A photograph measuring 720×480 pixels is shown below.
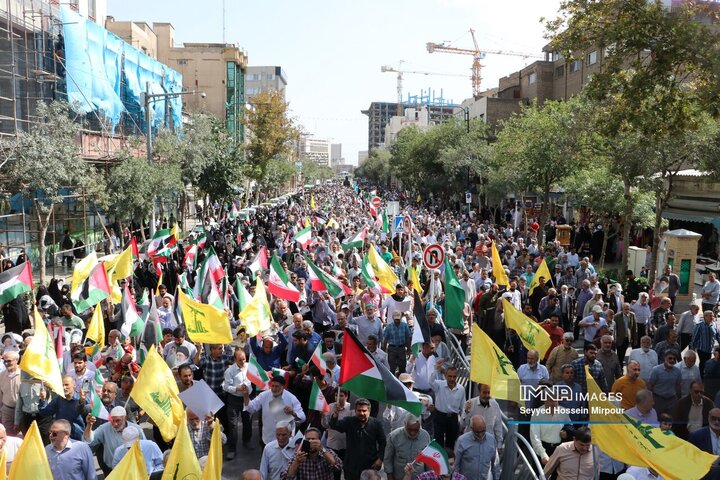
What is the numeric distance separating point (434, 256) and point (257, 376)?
631cm

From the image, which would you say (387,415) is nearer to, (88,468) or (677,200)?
(88,468)

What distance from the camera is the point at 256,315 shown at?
1056cm

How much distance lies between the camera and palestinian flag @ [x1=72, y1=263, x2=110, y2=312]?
38.4 feet

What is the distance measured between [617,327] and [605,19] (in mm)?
5288

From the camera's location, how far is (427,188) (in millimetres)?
58469

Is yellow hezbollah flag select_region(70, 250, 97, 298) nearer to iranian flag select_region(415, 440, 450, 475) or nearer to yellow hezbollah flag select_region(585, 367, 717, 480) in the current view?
iranian flag select_region(415, 440, 450, 475)

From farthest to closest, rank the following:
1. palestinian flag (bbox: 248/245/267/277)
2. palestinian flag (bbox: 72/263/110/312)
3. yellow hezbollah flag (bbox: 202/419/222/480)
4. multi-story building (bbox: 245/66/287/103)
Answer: multi-story building (bbox: 245/66/287/103), palestinian flag (bbox: 248/245/267/277), palestinian flag (bbox: 72/263/110/312), yellow hezbollah flag (bbox: 202/419/222/480)

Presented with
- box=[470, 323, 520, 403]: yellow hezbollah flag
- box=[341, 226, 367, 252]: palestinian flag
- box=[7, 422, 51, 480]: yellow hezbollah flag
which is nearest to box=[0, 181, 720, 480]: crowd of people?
box=[470, 323, 520, 403]: yellow hezbollah flag

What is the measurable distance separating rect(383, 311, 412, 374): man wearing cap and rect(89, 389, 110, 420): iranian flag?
4261 mm

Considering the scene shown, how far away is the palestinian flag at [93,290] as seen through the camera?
38.4 ft

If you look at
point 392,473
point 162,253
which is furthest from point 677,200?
point 392,473

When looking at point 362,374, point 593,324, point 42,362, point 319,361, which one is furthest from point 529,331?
point 42,362

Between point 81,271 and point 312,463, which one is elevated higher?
point 81,271

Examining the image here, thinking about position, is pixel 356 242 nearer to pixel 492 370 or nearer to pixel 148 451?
pixel 492 370
